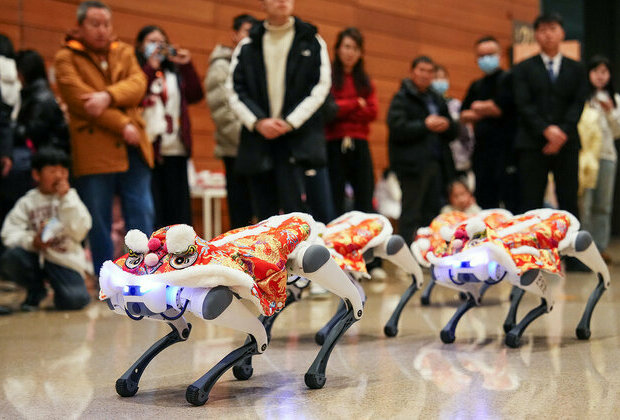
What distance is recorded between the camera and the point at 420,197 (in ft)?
19.2

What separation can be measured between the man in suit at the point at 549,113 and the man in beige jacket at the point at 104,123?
2.33m

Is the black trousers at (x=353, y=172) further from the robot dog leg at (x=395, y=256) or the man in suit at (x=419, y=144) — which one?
the robot dog leg at (x=395, y=256)

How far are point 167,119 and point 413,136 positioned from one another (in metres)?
1.65

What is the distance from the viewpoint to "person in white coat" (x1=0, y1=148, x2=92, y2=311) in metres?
4.40

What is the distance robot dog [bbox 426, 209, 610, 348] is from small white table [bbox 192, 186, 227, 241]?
351cm

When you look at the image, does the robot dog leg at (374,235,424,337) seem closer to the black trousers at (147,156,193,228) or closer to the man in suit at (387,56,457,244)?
the black trousers at (147,156,193,228)

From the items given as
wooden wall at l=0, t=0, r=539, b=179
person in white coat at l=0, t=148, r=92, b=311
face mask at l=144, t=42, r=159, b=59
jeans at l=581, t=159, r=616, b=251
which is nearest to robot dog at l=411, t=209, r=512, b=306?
person in white coat at l=0, t=148, r=92, b=311

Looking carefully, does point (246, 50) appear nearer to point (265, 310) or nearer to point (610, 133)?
point (265, 310)

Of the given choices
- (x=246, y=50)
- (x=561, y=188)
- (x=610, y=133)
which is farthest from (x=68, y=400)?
(x=610, y=133)

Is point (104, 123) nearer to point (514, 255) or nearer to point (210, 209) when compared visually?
point (210, 209)

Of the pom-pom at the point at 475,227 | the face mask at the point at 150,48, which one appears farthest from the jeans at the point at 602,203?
the pom-pom at the point at 475,227

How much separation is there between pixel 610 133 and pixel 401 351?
13.0 feet

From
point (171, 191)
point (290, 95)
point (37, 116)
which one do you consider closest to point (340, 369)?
point (290, 95)

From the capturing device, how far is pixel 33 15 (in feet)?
19.5
